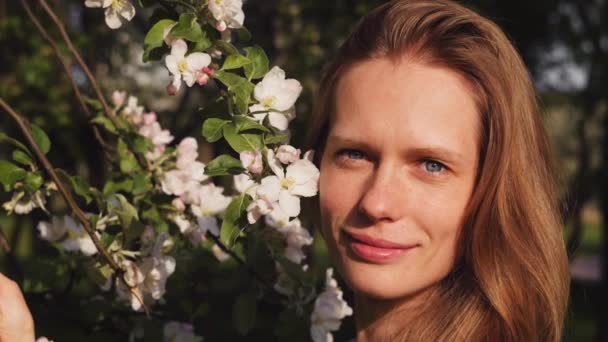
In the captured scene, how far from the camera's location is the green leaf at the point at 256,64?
1.69 m

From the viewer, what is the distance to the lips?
178cm

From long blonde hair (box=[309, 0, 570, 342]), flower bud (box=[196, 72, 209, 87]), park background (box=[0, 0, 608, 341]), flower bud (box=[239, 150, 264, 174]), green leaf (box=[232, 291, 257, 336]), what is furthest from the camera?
park background (box=[0, 0, 608, 341])

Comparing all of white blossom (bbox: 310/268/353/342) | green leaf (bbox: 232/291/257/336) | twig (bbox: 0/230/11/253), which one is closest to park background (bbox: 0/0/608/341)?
twig (bbox: 0/230/11/253)

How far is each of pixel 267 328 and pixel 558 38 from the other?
6218 mm

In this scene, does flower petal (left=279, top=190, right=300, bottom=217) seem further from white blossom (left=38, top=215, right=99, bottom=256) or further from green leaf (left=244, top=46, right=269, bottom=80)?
white blossom (left=38, top=215, right=99, bottom=256)

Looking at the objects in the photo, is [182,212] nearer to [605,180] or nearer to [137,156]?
[137,156]

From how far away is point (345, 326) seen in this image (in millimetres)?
3553

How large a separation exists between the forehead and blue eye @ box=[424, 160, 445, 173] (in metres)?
0.06

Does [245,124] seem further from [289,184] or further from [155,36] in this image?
[155,36]

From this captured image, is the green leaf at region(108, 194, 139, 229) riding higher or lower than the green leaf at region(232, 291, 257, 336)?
higher

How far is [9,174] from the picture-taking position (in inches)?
73.0

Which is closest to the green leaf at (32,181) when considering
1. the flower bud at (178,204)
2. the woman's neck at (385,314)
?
the flower bud at (178,204)

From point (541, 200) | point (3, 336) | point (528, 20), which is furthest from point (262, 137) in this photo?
point (528, 20)

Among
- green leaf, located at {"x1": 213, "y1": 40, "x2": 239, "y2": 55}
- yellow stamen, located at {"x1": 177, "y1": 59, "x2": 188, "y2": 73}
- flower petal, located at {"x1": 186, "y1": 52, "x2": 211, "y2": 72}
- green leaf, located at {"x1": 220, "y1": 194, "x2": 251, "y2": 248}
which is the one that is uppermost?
green leaf, located at {"x1": 213, "y1": 40, "x2": 239, "y2": 55}
